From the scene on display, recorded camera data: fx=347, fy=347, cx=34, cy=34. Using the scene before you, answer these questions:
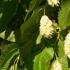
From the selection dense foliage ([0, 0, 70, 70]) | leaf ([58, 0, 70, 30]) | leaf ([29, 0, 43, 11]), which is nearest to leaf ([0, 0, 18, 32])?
dense foliage ([0, 0, 70, 70])

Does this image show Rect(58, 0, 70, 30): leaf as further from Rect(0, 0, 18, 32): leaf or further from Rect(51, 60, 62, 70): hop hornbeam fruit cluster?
Rect(0, 0, 18, 32): leaf

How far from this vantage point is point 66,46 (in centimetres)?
94

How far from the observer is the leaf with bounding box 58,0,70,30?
961mm

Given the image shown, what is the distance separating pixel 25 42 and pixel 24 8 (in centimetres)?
12

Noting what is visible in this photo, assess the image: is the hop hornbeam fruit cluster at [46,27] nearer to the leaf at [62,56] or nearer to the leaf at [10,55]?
the leaf at [62,56]

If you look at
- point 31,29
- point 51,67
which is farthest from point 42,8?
point 51,67

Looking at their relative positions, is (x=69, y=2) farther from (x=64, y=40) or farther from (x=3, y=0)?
(x=3, y=0)

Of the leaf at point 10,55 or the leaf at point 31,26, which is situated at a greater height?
the leaf at point 31,26

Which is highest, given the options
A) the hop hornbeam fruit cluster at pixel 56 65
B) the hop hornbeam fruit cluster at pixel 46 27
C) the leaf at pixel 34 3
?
the leaf at pixel 34 3

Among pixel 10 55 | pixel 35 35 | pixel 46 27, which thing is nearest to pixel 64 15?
pixel 46 27

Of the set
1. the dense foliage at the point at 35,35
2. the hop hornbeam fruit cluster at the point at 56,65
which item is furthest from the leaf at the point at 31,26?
the hop hornbeam fruit cluster at the point at 56,65

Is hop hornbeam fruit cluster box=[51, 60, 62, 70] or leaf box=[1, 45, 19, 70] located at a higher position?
leaf box=[1, 45, 19, 70]

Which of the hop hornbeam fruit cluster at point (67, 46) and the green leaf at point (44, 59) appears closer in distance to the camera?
the hop hornbeam fruit cluster at point (67, 46)

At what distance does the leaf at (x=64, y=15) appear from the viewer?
961 mm
